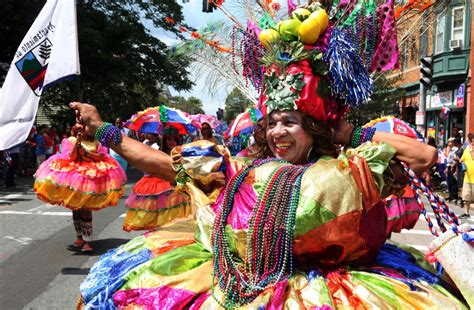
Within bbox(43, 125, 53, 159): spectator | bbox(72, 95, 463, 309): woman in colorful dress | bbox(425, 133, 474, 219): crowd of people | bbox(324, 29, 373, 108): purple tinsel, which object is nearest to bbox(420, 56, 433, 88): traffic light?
bbox(425, 133, 474, 219): crowd of people

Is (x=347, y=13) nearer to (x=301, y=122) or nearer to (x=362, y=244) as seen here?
(x=301, y=122)

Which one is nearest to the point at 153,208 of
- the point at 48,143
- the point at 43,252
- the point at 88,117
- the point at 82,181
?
the point at 82,181

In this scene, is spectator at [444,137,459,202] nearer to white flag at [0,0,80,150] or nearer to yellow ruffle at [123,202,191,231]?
yellow ruffle at [123,202,191,231]

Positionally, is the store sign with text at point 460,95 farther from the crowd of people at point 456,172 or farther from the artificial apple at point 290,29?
the artificial apple at point 290,29

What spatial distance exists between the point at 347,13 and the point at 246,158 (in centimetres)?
85

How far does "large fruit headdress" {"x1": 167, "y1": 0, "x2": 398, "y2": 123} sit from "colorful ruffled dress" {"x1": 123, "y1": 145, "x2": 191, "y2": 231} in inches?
166

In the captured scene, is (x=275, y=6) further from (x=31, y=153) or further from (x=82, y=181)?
(x=31, y=153)

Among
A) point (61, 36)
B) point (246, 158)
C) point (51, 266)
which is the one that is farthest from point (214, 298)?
point (51, 266)

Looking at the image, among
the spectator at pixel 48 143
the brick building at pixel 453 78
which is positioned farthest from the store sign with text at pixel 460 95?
the spectator at pixel 48 143

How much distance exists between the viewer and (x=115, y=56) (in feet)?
68.8

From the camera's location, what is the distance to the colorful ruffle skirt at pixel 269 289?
1866 millimetres

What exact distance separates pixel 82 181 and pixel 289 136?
4.76 meters

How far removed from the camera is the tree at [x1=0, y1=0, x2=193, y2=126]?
18.8 meters

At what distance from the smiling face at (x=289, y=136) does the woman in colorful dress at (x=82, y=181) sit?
14.4ft
